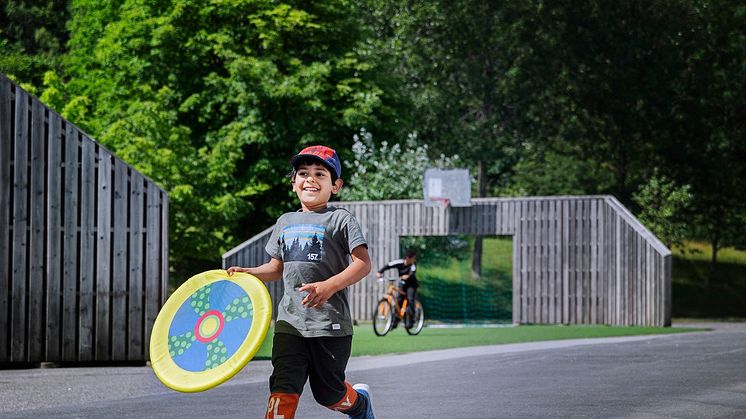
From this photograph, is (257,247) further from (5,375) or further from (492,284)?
(492,284)

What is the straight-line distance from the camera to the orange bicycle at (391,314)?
22375mm

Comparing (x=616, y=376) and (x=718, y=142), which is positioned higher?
(x=718, y=142)

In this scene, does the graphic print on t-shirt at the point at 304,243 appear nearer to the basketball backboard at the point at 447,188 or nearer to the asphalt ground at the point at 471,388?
the asphalt ground at the point at 471,388

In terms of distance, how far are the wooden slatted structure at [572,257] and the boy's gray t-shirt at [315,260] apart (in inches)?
778

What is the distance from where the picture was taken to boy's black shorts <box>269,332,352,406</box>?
21.3 ft

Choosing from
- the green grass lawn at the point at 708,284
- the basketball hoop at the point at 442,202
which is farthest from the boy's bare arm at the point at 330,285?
the green grass lawn at the point at 708,284

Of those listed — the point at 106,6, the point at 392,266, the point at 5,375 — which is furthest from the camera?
the point at 106,6

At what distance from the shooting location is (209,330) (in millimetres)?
6699

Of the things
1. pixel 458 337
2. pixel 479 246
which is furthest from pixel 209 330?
pixel 479 246

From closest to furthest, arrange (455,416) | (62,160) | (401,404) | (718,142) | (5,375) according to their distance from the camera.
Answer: (455,416) → (401,404) → (5,375) → (62,160) → (718,142)

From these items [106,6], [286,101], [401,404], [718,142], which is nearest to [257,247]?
[286,101]

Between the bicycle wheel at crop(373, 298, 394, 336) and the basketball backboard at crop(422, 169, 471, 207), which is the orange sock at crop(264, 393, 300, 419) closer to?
the bicycle wheel at crop(373, 298, 394, 336)

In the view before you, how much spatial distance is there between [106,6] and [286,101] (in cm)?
793

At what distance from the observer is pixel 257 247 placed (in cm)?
2794
